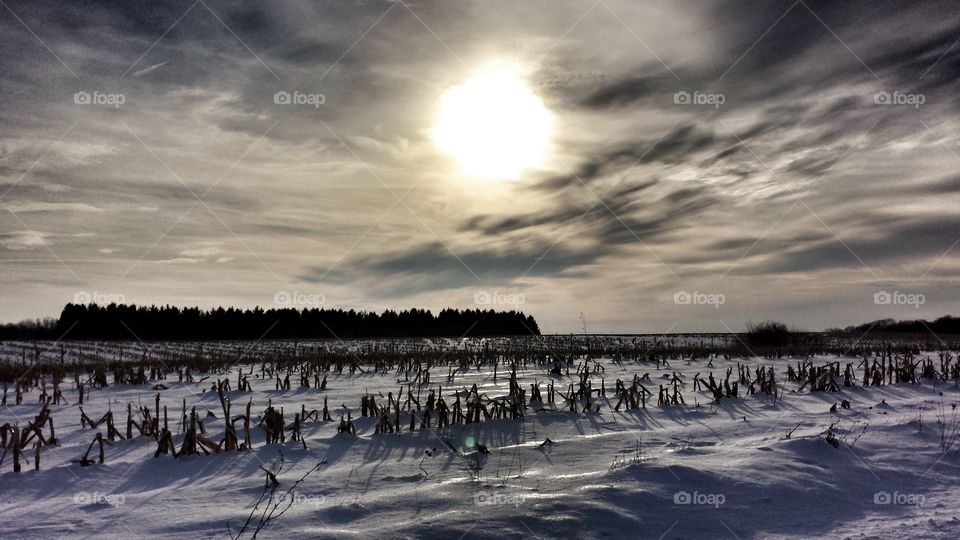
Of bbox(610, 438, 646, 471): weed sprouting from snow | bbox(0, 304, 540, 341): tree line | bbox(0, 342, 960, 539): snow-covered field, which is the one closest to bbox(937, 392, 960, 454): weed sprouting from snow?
bbox(0, 342, 960, 539): snow-covered field

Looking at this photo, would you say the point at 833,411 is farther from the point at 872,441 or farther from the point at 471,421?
the point at 471,421

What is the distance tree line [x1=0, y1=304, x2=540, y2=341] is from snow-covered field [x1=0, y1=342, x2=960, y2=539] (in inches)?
2447

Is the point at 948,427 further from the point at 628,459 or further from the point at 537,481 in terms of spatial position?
the point at 537,481

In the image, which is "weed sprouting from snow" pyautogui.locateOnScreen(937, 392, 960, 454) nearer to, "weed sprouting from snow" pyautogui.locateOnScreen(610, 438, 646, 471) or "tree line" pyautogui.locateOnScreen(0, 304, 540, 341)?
"weed sprouting from snow" pyautogui.locateOnScreen(610, 438, 646, 471)

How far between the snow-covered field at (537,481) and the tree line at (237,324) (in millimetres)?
62164

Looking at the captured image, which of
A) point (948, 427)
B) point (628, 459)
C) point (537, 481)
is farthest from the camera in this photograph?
point (948, 427)

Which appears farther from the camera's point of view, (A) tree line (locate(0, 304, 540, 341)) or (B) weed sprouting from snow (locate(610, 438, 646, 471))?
(A) tree line (locate(0, 304, 540, 341))

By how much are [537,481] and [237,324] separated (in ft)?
253

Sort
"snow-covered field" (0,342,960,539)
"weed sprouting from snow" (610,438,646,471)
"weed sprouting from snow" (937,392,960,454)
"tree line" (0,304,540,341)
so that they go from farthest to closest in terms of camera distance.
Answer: "tree line" (0,304,540,341), "weed sprouting from snow" (937,392,960,454), "weed sprouting from snow" (610,438,646,471), "snow-covered field" (0,342,960,539)

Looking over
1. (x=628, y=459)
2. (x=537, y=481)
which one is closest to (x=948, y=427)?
(x=628, y=459)

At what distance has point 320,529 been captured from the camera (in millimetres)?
4535

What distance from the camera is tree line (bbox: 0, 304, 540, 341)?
72.4 metres

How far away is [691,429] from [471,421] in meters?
3.47

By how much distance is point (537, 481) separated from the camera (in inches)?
226
